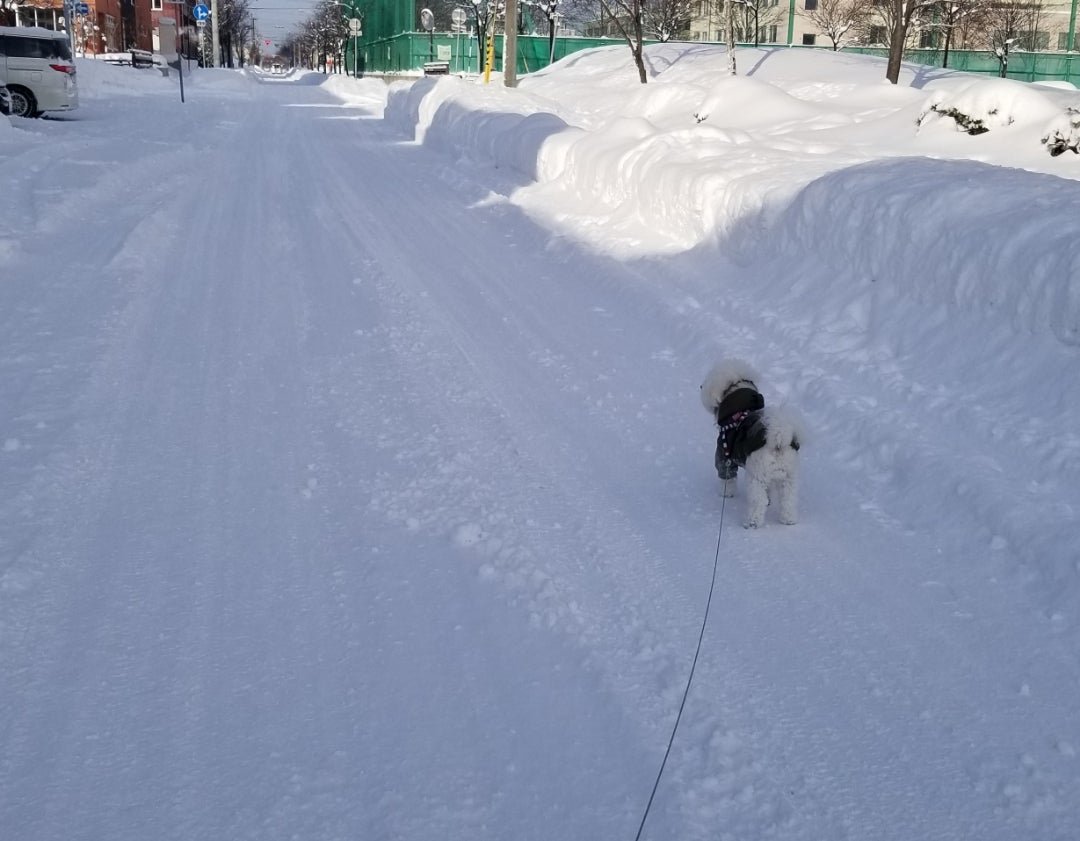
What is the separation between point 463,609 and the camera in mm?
3889

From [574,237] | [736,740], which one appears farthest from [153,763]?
[574,237]

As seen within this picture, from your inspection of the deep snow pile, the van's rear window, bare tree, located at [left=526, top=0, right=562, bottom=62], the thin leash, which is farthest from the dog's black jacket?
bare tree, located at [left=526, top=0, right=562, bottom=62]

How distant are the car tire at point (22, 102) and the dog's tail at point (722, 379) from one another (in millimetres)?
23418

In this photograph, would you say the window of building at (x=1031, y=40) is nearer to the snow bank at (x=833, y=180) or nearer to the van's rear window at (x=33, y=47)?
the snow bank at (x=833, y=180)

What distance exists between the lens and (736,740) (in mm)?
3164

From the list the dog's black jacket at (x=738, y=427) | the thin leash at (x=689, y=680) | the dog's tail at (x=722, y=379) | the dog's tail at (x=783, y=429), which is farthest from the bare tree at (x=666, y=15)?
the thin leash at (x=689, y=680)

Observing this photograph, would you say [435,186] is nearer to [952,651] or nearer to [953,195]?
[953,195]

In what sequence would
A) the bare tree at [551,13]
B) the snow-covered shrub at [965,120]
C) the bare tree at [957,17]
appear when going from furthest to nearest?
1. the bare tree at [551,13]
2. the bare tree at [957,17]
3. the snow-covered shrub at [965,120]

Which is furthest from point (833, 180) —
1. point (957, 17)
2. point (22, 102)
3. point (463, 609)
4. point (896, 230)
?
point (957, 17)

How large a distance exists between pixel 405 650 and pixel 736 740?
124cm

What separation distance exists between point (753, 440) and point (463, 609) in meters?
1.56

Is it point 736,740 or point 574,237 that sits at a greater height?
point 574,237

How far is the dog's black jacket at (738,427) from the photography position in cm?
448

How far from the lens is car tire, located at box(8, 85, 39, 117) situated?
23156 mm
